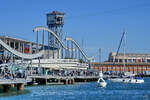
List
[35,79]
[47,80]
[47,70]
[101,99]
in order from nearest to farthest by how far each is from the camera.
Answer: [101,99], [35,79], [47,80], [47,70]

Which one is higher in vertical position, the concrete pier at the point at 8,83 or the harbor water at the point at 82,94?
the concrete pier at the point at 8,83

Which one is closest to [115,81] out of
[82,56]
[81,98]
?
[82,56]

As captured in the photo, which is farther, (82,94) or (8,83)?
(82,94)

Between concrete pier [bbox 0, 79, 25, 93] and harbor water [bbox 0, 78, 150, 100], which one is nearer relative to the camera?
harbor water [bbox 0, 78, 150, 100]

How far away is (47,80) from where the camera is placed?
113 metres

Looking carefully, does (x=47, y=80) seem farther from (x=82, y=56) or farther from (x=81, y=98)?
(x=82, y=56)

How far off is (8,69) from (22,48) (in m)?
55.0

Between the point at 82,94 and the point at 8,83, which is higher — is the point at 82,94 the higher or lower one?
the lower one

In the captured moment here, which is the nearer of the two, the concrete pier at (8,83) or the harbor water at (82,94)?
the harbor water at (82,94)

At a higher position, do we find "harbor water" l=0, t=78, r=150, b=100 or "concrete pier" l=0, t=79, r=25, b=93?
"concrete pier" l=0, t=79, r=25, b=93

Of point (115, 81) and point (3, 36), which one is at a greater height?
point (3, 36)

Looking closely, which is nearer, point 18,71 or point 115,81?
point 18,71

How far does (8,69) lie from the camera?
82062 millimetres

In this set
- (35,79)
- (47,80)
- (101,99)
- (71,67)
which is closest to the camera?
(101,99)
